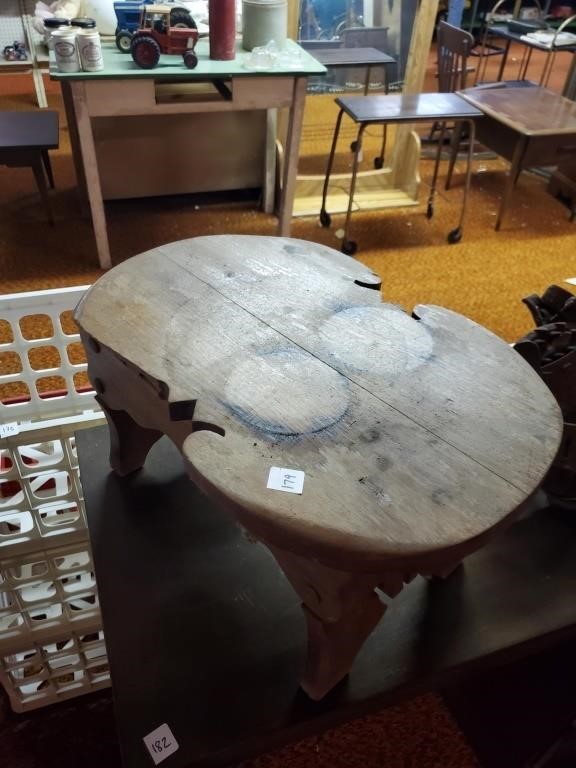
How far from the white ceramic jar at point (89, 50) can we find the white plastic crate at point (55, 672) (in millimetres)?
1635

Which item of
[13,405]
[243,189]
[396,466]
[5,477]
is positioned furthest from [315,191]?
[396,466]

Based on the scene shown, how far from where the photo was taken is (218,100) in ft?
7.20

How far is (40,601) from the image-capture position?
1.24 m

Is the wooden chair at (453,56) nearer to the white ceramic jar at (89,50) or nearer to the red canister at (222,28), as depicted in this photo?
the red canister at (222,28)

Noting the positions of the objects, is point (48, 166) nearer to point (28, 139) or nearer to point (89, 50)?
point (28, 139)

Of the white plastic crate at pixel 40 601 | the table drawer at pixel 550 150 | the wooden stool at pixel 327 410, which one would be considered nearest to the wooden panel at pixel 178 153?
the table drawer at pixel 550 150

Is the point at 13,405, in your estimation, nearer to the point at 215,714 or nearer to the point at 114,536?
the point at 114,536

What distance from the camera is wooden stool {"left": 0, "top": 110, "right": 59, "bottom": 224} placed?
2.38 metres

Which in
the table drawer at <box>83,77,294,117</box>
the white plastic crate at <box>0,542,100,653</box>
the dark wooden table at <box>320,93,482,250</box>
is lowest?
the white plastic crate at <box>0,542,100,653</box>

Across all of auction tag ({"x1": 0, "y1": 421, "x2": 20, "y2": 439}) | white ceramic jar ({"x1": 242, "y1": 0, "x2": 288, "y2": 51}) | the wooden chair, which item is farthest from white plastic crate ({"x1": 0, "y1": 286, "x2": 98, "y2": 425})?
the wooden chair

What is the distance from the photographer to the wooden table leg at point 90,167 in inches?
79.4

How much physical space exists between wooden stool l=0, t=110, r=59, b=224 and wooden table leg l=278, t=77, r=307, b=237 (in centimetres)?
87

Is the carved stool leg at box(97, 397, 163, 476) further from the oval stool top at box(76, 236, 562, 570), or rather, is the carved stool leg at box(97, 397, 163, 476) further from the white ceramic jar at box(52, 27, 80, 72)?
the white ceramic jar at box(52, 27, 80, 72)

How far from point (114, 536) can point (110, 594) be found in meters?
0.12
